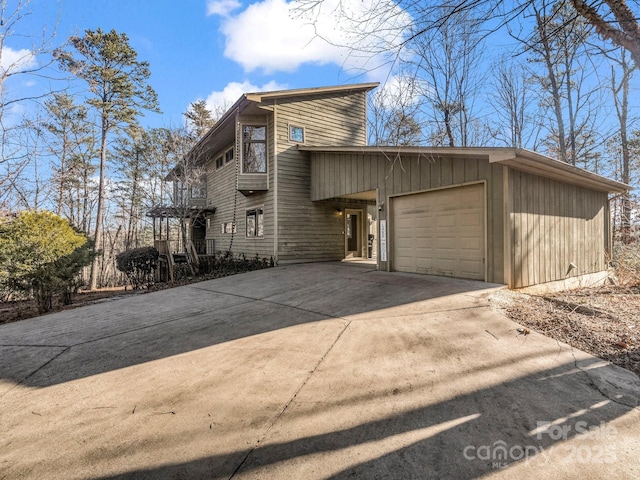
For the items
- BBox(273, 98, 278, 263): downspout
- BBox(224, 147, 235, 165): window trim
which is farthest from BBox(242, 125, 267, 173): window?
BBox(224, 147, 235, 165): window trim

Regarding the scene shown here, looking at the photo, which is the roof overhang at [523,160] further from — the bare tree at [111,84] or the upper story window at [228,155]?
the bare tree at [111,84]

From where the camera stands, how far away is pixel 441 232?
738cm

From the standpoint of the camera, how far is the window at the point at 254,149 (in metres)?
11.7

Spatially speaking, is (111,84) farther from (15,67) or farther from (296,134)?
(15,67)

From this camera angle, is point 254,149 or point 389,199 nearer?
point 389,199

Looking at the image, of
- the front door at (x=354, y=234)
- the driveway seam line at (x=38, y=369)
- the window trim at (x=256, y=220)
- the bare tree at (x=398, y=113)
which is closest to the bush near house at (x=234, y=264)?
the window trim at (x=256, y=220)

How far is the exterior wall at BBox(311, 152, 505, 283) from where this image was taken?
6176mm

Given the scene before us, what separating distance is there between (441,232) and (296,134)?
716 cm

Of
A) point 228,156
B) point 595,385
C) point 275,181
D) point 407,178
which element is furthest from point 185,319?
point 228,156

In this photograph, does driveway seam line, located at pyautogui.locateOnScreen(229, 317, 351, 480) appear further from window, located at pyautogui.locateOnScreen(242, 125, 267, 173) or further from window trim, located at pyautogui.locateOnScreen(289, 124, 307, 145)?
window trim, located at pyautogui.locateOnScreen(289, 124, 307, 145)

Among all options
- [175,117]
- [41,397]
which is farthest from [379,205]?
[175,117]

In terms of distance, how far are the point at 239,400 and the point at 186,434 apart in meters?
0.48

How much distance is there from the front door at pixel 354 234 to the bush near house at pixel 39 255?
934 cm

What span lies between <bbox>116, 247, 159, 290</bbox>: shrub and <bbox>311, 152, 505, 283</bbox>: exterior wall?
6934 mm
